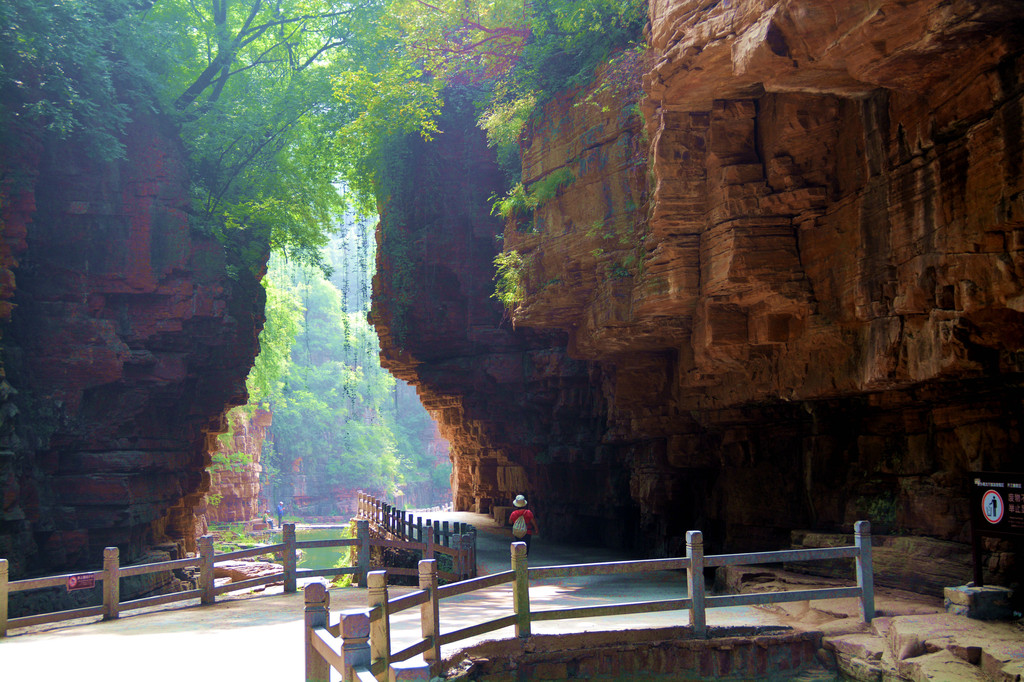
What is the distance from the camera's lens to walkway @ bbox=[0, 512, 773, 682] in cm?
775

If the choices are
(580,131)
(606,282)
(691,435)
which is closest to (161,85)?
(580,131)

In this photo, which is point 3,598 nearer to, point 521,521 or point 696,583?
point 521,521

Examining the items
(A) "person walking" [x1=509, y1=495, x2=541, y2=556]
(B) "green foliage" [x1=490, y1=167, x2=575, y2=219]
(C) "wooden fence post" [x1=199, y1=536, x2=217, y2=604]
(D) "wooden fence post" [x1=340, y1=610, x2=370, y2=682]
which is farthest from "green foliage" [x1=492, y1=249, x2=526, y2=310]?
(D) "wooden fence post" [x1=340, y1=610, x2=370, y2=682]

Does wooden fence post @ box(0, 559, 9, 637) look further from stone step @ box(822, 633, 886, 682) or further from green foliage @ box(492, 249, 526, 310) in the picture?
green foliage @ box(492, 249, 526, 310)

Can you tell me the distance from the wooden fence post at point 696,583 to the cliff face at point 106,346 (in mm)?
16262

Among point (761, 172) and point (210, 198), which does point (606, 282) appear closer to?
point (761, 172)

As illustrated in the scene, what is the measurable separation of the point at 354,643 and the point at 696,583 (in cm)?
511

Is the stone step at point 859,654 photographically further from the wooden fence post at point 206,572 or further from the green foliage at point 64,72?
the green foliage at point 64,72

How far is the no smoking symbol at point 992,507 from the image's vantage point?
855 cm

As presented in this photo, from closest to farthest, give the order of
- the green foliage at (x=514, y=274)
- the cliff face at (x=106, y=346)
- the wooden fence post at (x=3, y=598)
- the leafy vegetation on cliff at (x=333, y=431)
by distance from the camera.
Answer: the wooden fence post at (x=3, y=598) < the green foliage at (x=514, y=274) < the cliff face at (x=106, y=346) < the leafy vegetation on cliff at (x=333, y=431)

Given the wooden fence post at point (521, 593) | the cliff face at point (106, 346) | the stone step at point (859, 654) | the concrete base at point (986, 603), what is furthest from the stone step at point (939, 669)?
the cliff face at point (106, 346)

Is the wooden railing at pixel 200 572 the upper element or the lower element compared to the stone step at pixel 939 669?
upper

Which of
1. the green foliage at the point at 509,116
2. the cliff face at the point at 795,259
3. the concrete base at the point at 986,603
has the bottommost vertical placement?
the concrete base at the point at 986,603

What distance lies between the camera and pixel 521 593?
8352mm
